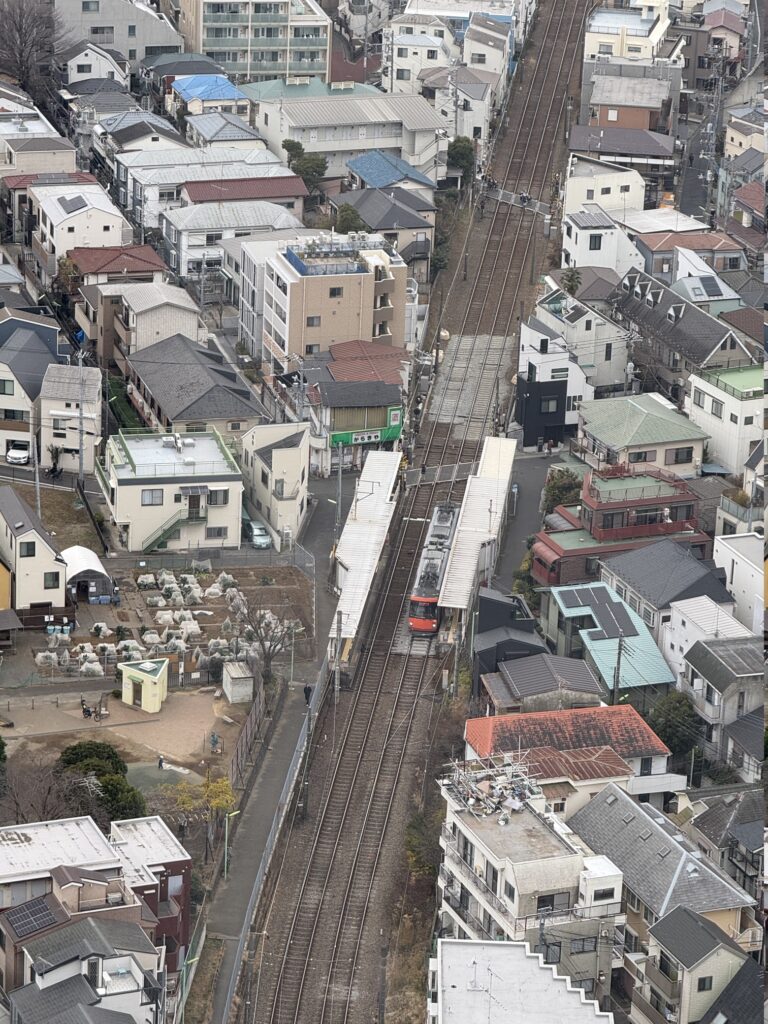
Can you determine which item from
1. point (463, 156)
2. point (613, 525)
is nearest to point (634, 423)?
point (613, 525)

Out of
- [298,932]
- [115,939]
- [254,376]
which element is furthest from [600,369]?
[115,939]

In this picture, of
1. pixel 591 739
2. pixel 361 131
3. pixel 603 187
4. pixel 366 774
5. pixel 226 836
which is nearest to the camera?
pixel 226 836

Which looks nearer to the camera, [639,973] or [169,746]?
[639,973]

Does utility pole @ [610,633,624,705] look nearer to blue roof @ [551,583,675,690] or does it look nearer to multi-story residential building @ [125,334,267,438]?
blue roof @ [551,583,675,690]

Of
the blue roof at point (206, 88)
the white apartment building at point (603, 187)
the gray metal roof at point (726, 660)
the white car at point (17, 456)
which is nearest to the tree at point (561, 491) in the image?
the gray metal roof at point (726, 660)

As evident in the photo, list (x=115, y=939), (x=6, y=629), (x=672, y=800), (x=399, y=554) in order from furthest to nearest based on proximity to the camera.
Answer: (x=399, y=554) < (x=6, y=629) < (x=672, y=800) < (x=115, y=939)

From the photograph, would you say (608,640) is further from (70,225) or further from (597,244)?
(70,225)

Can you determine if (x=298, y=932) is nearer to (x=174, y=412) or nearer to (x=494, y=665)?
(x=494, y=665)
